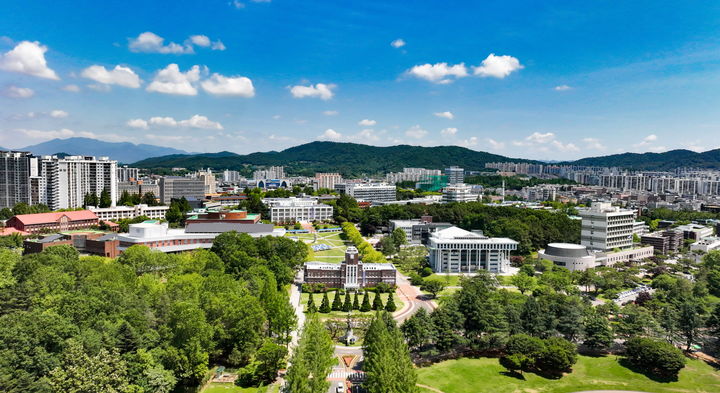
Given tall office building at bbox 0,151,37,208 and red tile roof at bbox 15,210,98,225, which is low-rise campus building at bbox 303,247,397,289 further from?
tall office building at bbox 0,151,37,208

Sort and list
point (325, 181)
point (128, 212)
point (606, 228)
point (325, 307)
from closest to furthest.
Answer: point (325, 307) → point (606, 228) → point (128, 212) → point (325, 181)

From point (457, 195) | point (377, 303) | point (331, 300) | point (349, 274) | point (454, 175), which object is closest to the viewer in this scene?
point (377, 303)

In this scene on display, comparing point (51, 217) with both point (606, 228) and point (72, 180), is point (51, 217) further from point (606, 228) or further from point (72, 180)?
point (606, 228)

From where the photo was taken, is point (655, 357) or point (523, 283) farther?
point (523, 283)

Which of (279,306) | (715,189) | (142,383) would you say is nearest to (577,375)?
(279,306)

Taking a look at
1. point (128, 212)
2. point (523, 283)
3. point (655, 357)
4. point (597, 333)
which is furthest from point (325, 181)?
point (655, 357)

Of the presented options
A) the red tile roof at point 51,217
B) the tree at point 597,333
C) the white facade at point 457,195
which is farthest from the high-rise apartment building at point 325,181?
the tree at point 597,333

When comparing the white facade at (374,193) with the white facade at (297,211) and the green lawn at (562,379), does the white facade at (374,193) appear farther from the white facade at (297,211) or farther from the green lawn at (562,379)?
the green lawn at (562,379)
